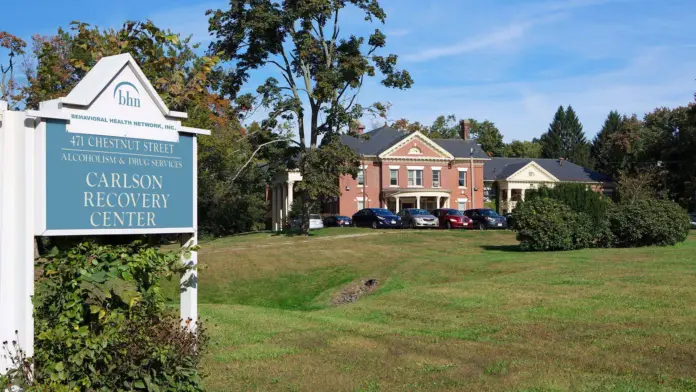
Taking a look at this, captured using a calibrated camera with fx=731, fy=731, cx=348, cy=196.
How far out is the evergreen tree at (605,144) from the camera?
8938cm

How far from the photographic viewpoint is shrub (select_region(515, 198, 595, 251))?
1013 inches

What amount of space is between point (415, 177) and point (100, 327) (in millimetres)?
65590

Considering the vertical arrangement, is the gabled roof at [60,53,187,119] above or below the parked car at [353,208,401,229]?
above

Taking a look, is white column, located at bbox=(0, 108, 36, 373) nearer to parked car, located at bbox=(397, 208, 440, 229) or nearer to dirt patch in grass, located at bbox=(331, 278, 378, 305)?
dirt patch in grass, located at bbox=(331, 278, 378, 305)

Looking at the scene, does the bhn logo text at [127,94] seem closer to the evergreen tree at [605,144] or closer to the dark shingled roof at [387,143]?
the dark shingled roof at [387,143]

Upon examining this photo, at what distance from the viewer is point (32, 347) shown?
222 inches

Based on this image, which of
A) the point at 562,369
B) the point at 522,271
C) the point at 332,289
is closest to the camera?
the point at 562,369

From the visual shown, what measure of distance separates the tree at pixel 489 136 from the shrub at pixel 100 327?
111 meters

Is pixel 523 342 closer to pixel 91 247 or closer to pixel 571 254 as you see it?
pixel 91 247

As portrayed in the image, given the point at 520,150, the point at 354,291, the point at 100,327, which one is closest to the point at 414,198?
the point at 354,291

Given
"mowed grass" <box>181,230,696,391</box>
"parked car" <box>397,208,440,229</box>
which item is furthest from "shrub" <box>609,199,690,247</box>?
"parked car" <box>397,208,440,229</box>

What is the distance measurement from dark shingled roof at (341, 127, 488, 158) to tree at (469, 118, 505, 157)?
39020 millimetres

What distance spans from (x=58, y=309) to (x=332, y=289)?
1624cm

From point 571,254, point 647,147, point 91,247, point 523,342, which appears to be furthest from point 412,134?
point 91,247
